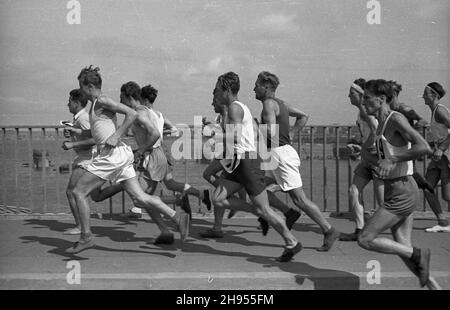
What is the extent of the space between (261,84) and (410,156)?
226 centimetres

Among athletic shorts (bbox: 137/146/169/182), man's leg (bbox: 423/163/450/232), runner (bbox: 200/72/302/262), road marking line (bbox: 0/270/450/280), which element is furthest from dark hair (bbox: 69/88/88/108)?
man's leg (bbox: 423/163/450/232)

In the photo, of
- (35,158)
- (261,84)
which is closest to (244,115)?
(261,84)

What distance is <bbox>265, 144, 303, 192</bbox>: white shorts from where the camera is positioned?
6156mm

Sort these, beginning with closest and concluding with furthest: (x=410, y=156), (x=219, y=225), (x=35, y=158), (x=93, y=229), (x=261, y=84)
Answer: (x=410, y=156) → (x=261, y=84) → (x=219, y=225) → (x=93, y=229) → (x=35, y=158)

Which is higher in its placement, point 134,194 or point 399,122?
point 399,122

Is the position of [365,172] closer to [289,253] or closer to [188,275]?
[289,253]

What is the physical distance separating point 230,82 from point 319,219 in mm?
1711

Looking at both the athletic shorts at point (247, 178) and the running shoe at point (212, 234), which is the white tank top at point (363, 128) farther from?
the running shoe at point (212, 234)

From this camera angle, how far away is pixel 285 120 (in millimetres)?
6355

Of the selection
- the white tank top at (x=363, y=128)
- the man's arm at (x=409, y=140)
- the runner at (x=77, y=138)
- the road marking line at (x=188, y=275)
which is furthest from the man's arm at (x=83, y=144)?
the man's arm at (x=409, y=140)

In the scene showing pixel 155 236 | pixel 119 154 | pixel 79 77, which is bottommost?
pixel 155 236

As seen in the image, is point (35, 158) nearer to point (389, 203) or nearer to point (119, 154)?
point (119, 154)

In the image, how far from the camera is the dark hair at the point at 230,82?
5855 mm

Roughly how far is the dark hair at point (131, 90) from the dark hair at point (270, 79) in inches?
65.8
